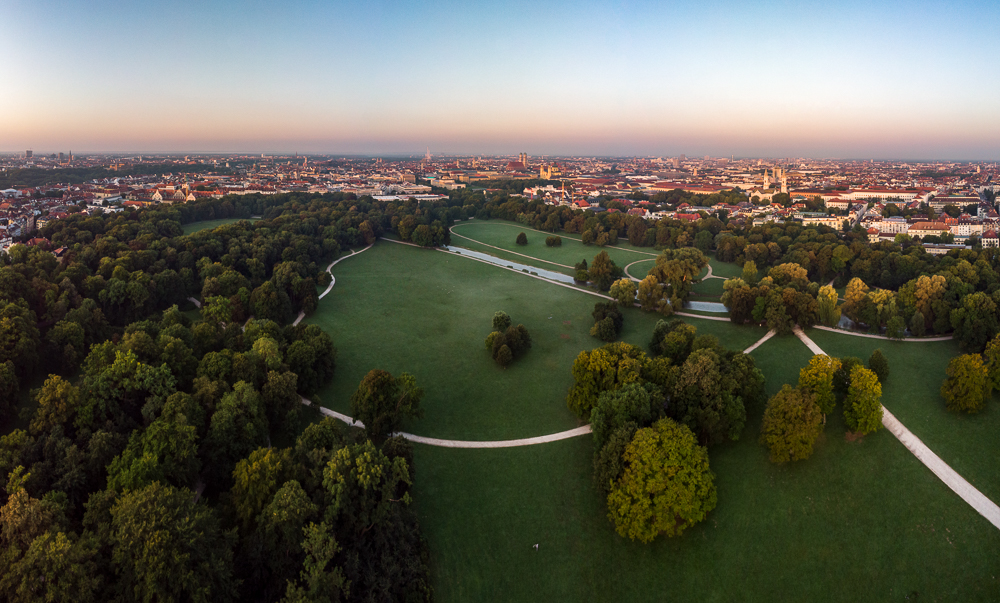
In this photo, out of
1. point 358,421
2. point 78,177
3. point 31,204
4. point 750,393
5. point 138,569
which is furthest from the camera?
point 78,177

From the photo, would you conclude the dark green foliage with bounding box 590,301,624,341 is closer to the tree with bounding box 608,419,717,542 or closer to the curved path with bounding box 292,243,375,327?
the tree with bounding box 608,419,717,542

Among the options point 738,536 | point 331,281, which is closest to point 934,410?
point 738,536

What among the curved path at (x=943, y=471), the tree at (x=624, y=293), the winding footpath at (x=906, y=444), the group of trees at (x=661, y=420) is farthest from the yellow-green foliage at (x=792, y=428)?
the tree at (x=624, y=293)

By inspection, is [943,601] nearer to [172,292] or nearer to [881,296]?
[881,296]

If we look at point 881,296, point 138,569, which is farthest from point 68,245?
point 881,296

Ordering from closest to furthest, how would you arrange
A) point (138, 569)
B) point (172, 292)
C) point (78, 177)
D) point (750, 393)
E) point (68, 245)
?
point (138, 569), point (750, 393), point (172, 292), point (68, 245), point (78, 177)

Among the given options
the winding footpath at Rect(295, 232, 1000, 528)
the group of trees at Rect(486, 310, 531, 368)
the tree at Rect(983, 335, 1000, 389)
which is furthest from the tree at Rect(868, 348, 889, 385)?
the group of trees at Rect(486, 310, 531, 368)
